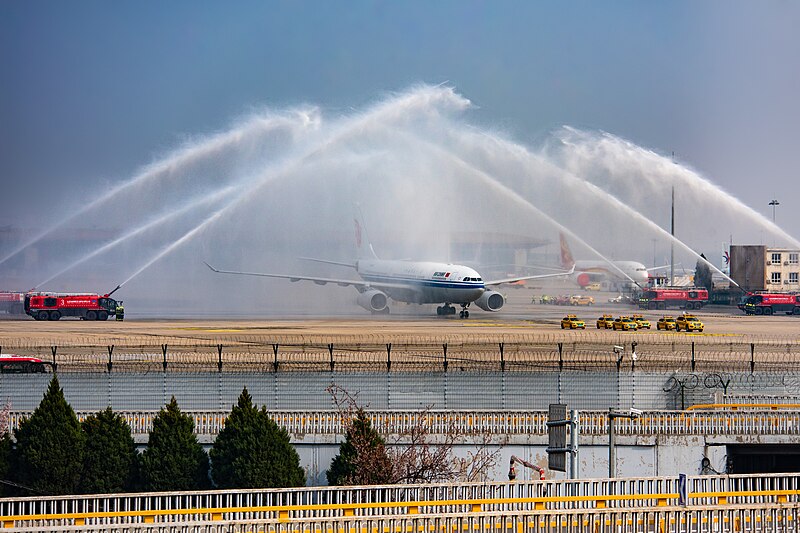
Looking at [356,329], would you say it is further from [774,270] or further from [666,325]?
[774,270]

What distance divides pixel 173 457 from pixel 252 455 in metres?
2.17

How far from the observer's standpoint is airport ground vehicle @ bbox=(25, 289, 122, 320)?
96.2 m

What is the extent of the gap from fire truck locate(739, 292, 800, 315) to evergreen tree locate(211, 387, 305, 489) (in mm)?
89466

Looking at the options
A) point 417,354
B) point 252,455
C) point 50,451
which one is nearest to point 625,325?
point 417,354

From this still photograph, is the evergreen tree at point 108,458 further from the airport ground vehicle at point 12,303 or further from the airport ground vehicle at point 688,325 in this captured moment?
the airport ground vehicle at point 12,303

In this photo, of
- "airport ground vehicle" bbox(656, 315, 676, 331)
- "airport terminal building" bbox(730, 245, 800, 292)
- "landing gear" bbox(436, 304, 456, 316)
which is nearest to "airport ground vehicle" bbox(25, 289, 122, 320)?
"landing gear" bbox(436, 304, 456, 316)

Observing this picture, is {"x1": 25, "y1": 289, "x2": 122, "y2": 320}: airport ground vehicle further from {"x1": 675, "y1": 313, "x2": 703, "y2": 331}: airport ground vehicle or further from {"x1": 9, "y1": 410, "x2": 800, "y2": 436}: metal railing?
{"x1": 9, "y1": 410, "x2": 800, "y2": 436}: metal railing

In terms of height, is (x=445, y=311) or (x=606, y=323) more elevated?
(x=445, y=311)

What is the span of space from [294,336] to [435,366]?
24.2m

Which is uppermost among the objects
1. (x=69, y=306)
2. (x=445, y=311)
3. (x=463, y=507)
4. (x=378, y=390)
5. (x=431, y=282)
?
(x=431, y=282)

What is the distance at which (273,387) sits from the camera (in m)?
40.2

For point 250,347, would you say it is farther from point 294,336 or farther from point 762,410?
point 762,410

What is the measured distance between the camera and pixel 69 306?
97500mm

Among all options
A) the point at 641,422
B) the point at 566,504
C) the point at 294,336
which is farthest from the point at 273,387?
the point at 294,336
